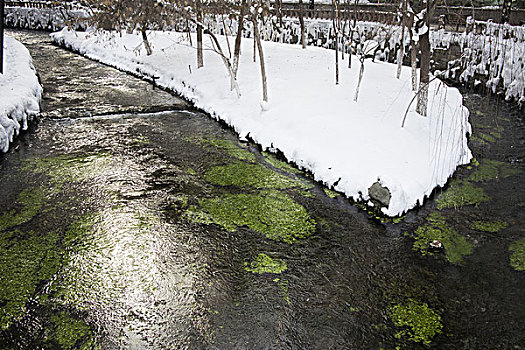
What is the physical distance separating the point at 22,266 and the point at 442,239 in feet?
17.4

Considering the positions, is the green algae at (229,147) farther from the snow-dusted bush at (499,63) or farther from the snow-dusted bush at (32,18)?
the snow-dusted bush at (32,18)

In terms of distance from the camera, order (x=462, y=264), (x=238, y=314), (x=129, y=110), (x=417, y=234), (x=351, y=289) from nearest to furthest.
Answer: (x=238, y=314), (x=351, y=289), (x=462, y=264), (x=417, y=234), (x=129, y=110)

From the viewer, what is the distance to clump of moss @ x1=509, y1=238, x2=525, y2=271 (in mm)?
5250

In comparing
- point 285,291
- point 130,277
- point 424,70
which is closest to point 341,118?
point 424,70

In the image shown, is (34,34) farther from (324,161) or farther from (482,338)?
(482,338)

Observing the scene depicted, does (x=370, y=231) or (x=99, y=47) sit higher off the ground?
(x=99, y=47)

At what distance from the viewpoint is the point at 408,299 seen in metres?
4.73

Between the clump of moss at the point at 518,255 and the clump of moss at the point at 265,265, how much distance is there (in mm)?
2784

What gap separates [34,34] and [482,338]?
29.5m

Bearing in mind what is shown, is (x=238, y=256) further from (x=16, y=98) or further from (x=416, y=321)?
(x=16, y=98)

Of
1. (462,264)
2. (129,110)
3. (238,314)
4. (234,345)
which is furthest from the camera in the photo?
(129,110)

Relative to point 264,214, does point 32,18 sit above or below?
above

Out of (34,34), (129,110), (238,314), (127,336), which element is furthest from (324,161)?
(34,34)

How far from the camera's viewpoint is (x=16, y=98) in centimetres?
1020
